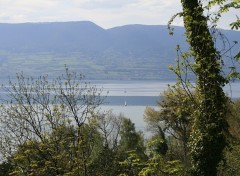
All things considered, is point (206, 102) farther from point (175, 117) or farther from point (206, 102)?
point (175, 117)

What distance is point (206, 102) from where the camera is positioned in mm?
14906

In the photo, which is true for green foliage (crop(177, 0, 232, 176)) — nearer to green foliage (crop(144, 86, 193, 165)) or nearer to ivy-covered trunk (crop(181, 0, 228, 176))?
ivy-covered trunk (crop(181, 0, 228, 176))

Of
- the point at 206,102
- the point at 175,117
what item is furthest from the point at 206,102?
the point at 175,117

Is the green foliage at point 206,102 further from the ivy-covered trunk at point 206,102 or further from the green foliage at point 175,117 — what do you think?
the green foliage at point 175,117

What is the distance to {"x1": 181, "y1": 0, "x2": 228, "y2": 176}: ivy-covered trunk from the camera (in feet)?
47.3

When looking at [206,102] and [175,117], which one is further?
[175,117]

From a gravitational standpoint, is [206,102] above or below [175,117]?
above

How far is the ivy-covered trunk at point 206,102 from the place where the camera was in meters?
14.4

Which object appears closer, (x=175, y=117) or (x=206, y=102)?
(x=206, y=102)

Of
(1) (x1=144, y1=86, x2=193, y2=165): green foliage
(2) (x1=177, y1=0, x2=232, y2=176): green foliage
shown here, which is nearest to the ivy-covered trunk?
(2) (x1=177, y1=0, x2=232, y2=176): green foliage

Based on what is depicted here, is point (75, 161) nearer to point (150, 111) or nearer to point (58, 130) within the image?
point (58, 130)

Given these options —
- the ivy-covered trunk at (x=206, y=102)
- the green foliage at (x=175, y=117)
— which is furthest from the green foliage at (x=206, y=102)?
the green foliage at (x=175, y=117)

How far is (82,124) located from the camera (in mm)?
15219

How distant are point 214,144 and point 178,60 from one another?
4361 mm
